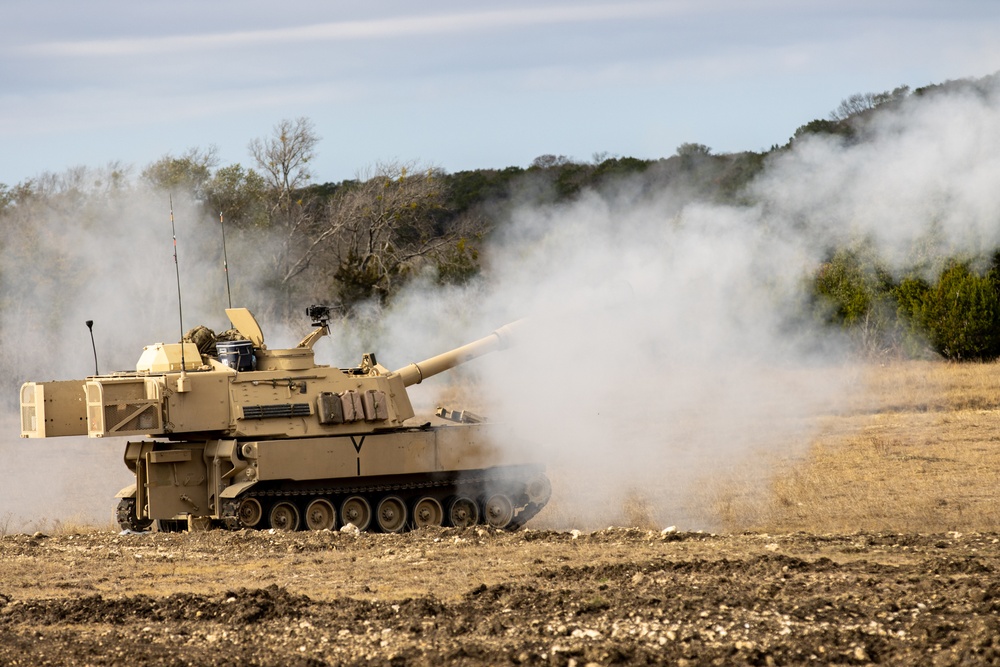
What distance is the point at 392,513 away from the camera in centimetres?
1781

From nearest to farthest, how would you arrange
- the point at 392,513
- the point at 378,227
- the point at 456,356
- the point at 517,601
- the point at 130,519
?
the point at 517,601 → the point at 392,513 → the point at 130,519 → the point at 456,356 → the point at 378,227

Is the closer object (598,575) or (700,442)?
(598,575)

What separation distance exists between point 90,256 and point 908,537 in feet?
86.9

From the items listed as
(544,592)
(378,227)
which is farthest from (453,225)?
(544,592)

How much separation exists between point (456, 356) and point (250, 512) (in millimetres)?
3628

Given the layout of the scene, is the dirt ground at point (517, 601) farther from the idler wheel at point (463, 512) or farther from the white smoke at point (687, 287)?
the white smoke at point (687, 287)

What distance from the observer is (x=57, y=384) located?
56.3 ft

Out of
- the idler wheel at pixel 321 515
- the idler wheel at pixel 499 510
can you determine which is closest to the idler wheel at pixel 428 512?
the idler wheel at pixel 499 510

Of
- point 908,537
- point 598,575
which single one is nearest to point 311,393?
point 598,575

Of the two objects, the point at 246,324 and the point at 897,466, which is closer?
the point at 246,324

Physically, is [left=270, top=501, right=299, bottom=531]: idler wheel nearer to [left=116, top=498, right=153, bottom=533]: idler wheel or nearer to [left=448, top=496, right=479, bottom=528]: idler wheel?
[left=448, top=496, right=479, bottom=528]: idler wheel

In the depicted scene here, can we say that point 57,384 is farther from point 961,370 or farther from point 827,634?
point 961,370

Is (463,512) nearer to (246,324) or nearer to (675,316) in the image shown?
(246,324)

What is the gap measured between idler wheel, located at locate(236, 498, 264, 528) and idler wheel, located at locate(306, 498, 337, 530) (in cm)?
63
